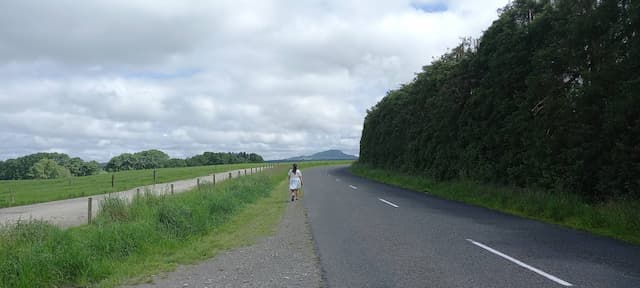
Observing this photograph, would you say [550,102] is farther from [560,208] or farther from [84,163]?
[84,163]

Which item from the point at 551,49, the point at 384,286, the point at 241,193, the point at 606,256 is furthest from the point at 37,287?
the point at 551,49

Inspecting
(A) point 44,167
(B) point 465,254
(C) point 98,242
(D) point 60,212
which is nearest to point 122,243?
(C) point 98,242

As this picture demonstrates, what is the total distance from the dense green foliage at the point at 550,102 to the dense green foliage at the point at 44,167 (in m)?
Result: 100

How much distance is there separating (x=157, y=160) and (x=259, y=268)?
152 m

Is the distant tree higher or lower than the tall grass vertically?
higher

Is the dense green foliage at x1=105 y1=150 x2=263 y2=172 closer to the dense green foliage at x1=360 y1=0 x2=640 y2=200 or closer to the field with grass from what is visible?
the dense green foliage at x1=360 y1=0 x2=640 y2=200

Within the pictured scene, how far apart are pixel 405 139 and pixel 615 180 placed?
25094 mm

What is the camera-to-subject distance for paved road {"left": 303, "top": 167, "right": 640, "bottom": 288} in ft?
19.0

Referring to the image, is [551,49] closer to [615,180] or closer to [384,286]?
[615,180]

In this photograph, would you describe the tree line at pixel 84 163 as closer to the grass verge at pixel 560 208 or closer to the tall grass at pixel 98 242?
the tall grass at pixel 98 242

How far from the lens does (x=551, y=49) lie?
558 inches

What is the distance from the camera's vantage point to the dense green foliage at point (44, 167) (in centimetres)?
9825

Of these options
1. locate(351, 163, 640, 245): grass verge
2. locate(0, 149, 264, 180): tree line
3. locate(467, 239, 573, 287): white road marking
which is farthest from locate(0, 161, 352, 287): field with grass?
locate(0, 149, 264, 180): tree line

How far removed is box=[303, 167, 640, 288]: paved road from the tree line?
102m
